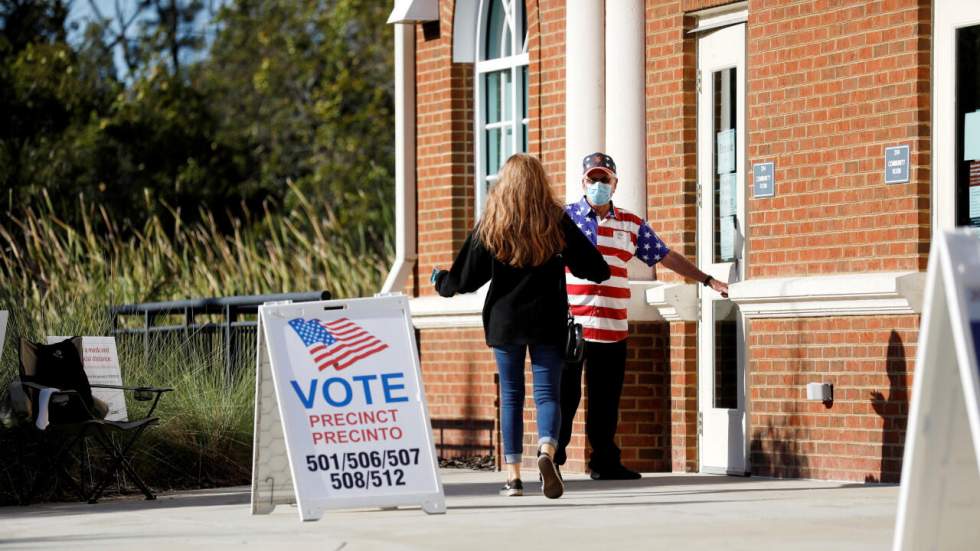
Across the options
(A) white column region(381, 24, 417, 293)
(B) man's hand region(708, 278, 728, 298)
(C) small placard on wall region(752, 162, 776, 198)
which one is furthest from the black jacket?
(A) white column region(381, 24, 417, 293)

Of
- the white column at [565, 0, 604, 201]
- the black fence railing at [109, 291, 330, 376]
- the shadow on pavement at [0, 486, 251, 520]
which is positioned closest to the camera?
the shadow on pavement at [0, 486, 251, 520]

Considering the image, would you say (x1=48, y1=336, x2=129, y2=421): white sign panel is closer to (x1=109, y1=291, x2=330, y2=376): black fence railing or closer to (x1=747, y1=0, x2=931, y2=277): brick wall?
(x1=109, y1=291, x2=330, y2=376): black fence railing

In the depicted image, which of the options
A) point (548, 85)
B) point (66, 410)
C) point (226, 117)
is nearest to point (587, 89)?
point (548, 85)

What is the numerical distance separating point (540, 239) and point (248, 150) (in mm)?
27622

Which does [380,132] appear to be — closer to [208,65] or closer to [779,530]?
[208,65]

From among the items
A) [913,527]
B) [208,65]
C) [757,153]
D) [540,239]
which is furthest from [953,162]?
[208,65]

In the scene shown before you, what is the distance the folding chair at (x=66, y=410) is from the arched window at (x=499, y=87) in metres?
3.92

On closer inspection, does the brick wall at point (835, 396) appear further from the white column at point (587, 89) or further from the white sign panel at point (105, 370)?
the white sign panel at point (105, 370)

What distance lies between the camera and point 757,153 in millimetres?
11586

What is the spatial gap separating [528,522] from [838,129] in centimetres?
348

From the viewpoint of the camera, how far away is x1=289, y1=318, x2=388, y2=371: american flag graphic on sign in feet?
30.1

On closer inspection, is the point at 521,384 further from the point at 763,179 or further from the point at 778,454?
the point at 763,179

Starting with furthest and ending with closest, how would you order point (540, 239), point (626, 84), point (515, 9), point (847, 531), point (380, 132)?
point (380, 132) → point (515, 9) → point (626, 84) → point (540, 239) → point (847, 531)

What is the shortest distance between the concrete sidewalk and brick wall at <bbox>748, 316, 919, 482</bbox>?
0.79ft
